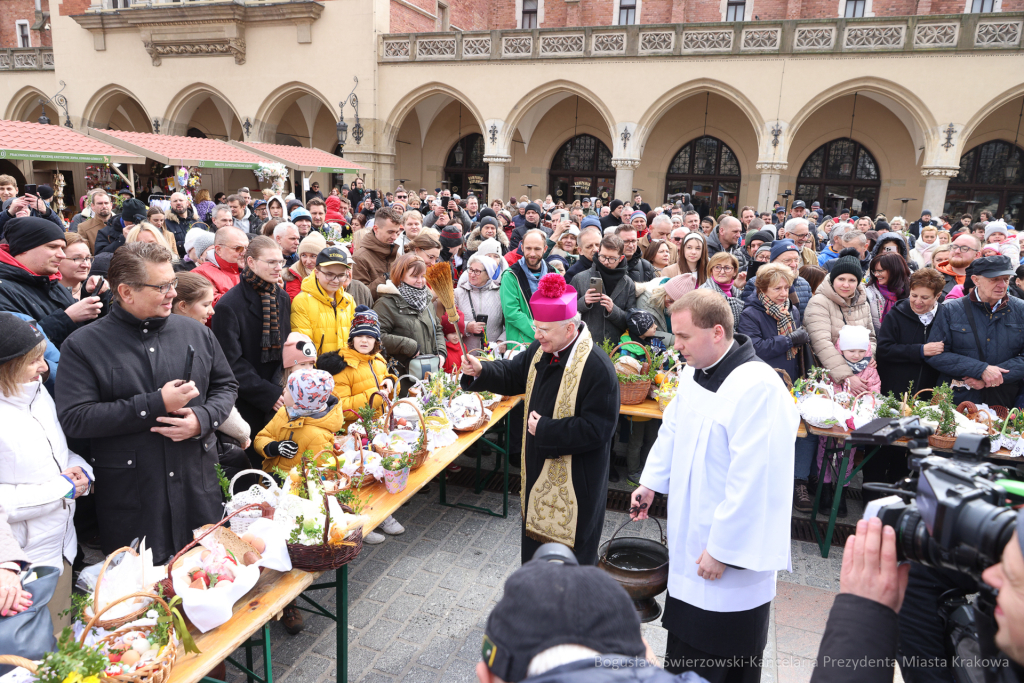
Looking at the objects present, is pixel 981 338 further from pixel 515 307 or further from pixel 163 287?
pixel 163 287

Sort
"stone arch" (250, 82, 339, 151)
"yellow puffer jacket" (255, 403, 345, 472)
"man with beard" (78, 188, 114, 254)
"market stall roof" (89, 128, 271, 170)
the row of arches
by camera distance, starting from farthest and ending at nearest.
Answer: "stone arch" (250, 82, 339, 151) → the row of arches → "market stall roof" (89, 128, 271, 170) → "man with beard" (78, 188, 114, 254) → "yellow puffer jacket" (255, 403, 345, 472)

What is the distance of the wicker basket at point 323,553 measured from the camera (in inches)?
96.5

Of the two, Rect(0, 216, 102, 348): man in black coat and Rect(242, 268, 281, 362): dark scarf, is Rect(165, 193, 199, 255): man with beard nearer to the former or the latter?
Rect(0, 216, 102, 348): man in black coat

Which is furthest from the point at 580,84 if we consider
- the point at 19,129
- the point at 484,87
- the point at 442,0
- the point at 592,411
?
the point at 592,411

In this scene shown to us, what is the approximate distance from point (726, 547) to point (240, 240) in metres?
3.89

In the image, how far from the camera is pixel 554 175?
23000 mm

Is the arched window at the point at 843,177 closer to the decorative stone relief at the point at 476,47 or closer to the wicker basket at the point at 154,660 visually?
the decorative stone relief at the point at 476,47

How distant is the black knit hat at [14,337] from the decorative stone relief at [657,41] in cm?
1826

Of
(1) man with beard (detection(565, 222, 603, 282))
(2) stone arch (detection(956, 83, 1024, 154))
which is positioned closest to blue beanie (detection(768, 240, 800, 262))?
(1) man with beard (detection(565, 222, 603, 282))

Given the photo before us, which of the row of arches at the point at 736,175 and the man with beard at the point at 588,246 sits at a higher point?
the row of arches at the point at 736,175

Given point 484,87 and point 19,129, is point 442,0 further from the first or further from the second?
point 19,129

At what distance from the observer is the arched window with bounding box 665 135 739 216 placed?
68.5ft

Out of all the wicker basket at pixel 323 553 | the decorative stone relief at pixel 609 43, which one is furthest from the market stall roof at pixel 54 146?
the decorative stone relief at pixel 609 43

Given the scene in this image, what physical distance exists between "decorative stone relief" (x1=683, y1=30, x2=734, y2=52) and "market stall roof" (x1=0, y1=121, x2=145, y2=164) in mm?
14268
